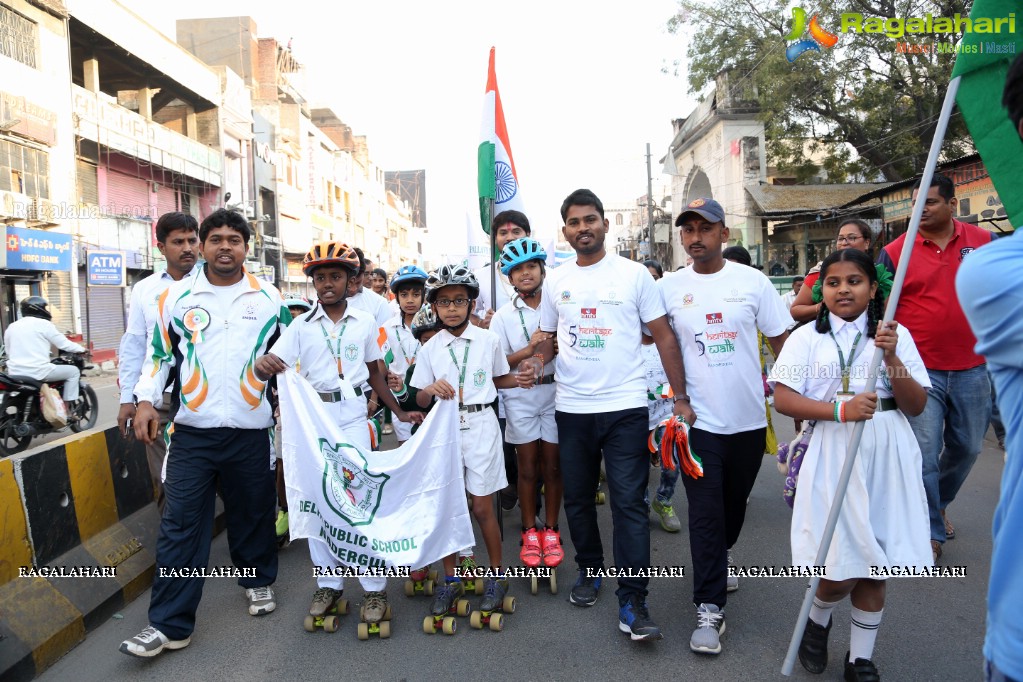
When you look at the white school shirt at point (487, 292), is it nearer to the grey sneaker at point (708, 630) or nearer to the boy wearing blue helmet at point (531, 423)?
the boy wearing blue helmet at point (531, 423)

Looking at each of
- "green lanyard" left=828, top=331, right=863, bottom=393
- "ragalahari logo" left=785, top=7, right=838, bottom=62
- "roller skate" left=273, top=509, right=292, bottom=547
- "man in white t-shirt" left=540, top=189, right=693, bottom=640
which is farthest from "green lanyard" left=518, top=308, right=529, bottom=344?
"ragalahari logo" left=785, top=7, right=838, bottom=62

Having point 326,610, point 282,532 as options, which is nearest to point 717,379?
point 326,610

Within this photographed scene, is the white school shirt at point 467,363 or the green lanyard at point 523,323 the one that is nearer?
the white school shirt at point 467,363

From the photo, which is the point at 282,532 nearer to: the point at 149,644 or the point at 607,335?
the point at 149,644

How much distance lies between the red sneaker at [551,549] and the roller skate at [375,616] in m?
1.00

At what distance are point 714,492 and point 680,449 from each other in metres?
0.27

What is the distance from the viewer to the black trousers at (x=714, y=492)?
368 cm

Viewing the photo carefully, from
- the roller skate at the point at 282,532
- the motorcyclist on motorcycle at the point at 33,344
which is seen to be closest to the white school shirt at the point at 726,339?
the roller skate at the point at 282,532

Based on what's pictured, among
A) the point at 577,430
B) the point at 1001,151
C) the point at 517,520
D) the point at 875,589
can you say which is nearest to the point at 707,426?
the point at 577,430

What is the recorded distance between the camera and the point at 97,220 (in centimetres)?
2255

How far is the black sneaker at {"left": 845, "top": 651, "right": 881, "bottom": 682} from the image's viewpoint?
124 inches

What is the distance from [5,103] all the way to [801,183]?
25.9 metres

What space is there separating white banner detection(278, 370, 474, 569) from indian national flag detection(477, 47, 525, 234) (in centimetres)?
286

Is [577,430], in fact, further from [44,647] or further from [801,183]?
[801,183]
